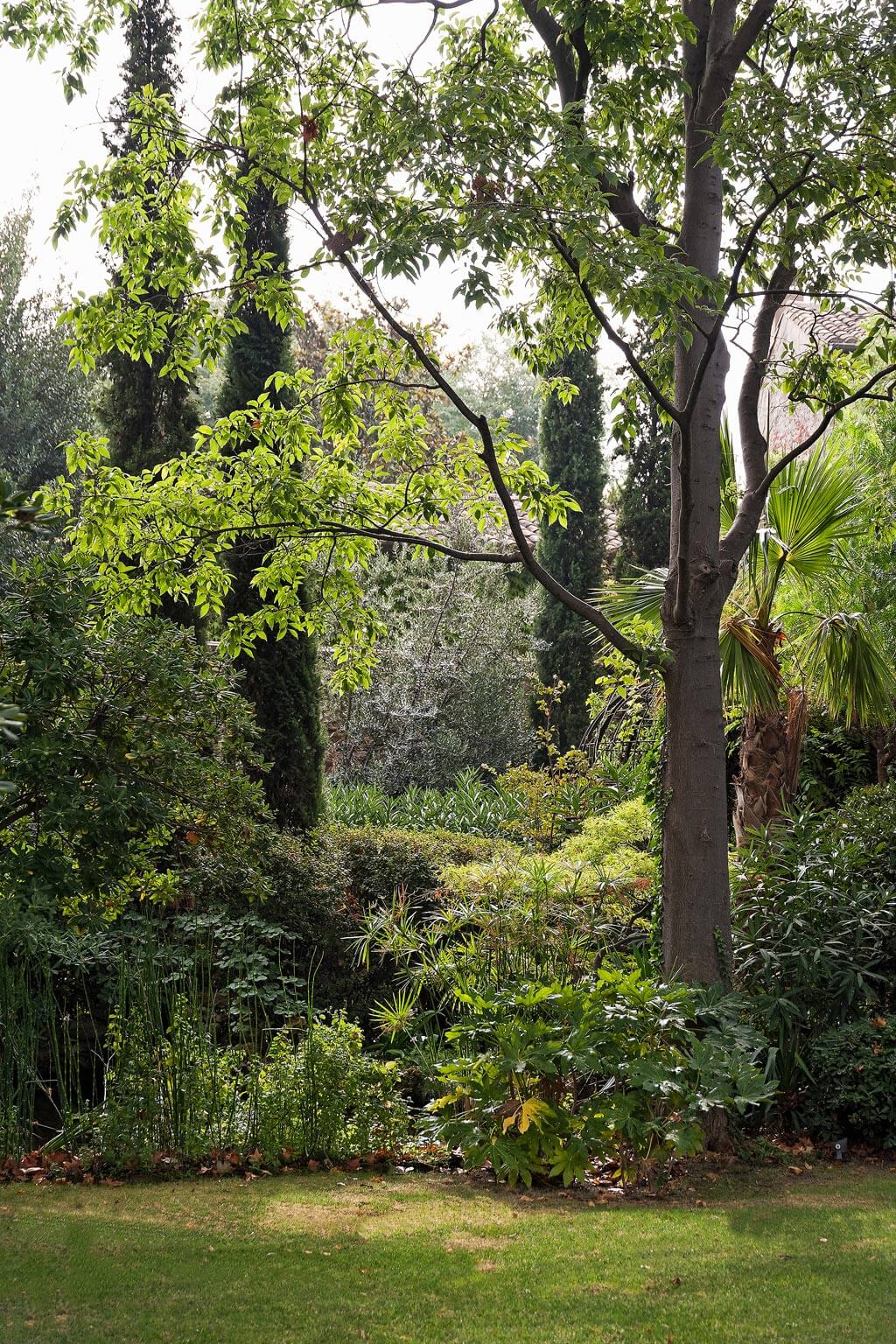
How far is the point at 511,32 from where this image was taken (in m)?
7.54

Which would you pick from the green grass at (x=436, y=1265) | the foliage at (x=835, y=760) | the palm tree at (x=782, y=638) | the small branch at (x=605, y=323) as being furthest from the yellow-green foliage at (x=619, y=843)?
the small branch at (x=605, y=323)

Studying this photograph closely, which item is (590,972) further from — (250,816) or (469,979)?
(250,816)

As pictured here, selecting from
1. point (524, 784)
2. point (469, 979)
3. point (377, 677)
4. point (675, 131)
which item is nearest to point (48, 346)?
point (377, 677)

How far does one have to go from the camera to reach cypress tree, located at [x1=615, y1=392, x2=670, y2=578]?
1766 centimetres

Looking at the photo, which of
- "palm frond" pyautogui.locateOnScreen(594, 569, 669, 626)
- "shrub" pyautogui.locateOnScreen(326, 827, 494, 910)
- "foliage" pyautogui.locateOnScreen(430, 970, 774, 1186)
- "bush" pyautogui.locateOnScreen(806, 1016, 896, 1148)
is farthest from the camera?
"shrub" pyautogui.locateOnScreen(326, 827, 494, 910)

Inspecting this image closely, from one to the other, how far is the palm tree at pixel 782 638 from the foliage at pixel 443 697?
265 inches

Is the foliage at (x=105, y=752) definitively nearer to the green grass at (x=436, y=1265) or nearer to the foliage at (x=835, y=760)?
the green grass at (x=436, y=1265)

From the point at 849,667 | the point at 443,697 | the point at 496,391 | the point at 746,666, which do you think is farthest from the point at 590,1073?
the point at 496,391

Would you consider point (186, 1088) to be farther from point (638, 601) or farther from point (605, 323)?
point (638, 601)

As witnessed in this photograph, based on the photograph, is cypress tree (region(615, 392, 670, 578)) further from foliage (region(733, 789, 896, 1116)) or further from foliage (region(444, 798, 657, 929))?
foliage (region(733, 789, 896, 1116))

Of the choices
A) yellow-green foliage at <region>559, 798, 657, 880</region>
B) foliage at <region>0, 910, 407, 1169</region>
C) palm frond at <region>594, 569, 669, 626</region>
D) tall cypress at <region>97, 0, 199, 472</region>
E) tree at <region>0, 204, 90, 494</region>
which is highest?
tree at <region>0, 204, 90, 494</region>

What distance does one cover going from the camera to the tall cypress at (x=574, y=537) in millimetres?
17125

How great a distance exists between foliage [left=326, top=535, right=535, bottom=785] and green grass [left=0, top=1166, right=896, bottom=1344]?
1012 centimetres

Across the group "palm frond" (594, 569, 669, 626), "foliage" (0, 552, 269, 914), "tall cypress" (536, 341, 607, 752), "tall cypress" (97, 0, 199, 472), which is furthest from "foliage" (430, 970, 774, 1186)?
"tall cypress" (536, 341, 607, 752)
